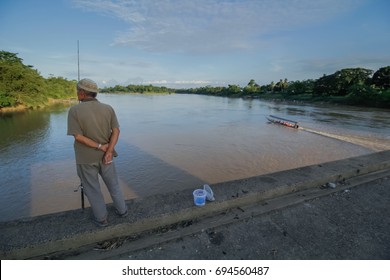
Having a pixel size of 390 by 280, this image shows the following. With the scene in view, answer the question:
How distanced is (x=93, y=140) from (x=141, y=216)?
36.2 inches

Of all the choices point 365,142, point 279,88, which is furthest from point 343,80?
point 365,142

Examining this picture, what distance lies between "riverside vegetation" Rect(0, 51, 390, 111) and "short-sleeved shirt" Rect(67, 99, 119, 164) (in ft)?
93.1

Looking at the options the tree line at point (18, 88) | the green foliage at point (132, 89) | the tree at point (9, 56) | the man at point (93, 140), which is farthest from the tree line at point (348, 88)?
the green foliage at point (132, 89)

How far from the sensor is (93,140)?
2012 millimetres

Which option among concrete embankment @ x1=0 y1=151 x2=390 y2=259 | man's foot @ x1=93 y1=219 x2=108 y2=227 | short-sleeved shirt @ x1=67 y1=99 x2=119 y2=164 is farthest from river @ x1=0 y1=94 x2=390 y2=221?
short-sleeved shirt @ x1=67 y1=99 x2=119 y2=164

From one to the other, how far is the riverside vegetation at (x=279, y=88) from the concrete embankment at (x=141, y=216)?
28.3m

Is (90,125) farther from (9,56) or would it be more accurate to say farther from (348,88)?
(348,88)

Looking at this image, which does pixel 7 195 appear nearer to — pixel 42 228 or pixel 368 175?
pixel 42 228

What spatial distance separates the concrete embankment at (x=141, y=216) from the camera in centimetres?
187

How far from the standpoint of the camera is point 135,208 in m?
2.36

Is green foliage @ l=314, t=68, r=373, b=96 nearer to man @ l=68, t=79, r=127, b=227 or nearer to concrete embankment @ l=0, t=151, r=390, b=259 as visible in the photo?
concrete embankment @ l=0, t=151, r=390, b=259

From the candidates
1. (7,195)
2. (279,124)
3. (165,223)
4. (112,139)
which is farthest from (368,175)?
(279,124)

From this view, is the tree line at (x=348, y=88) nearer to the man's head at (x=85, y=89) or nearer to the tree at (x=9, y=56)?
the man's head at (x=85, y=89)

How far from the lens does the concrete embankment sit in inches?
73.5
